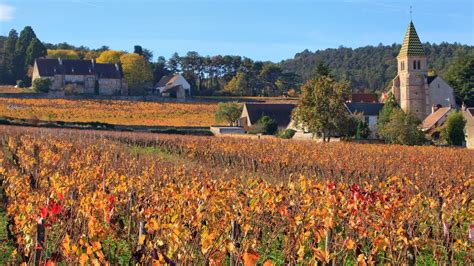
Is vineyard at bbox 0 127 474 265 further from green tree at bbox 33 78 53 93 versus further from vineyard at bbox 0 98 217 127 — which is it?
green tree at bbox 33 78 53 93

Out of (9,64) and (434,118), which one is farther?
(9,64)

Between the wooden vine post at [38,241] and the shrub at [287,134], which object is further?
the shrub at [287,134]

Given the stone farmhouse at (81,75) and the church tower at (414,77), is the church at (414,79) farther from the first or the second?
the stone farmhouse at (81,75)

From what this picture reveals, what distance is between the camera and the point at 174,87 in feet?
284

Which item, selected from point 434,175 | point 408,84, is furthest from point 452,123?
point 434,175

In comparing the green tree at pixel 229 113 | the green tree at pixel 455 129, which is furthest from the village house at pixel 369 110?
the green tree at pixel 229 113

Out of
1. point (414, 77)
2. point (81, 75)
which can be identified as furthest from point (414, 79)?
point (81, 75)

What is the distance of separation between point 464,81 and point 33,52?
58.4m

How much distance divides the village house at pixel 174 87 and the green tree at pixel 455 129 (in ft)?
151

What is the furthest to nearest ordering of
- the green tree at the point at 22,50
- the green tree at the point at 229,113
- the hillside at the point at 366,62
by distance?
the hillside at the point at 366,62 < the green tree at the point at 22,50 < the green tree at the point at 229,113

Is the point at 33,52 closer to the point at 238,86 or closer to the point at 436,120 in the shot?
the point at 238,86

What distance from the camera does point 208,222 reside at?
8375 millimetres

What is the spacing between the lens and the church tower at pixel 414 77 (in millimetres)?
58719

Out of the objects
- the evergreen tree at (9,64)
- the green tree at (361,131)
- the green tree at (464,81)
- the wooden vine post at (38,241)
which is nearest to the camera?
the wooden vine post at (38,241)
